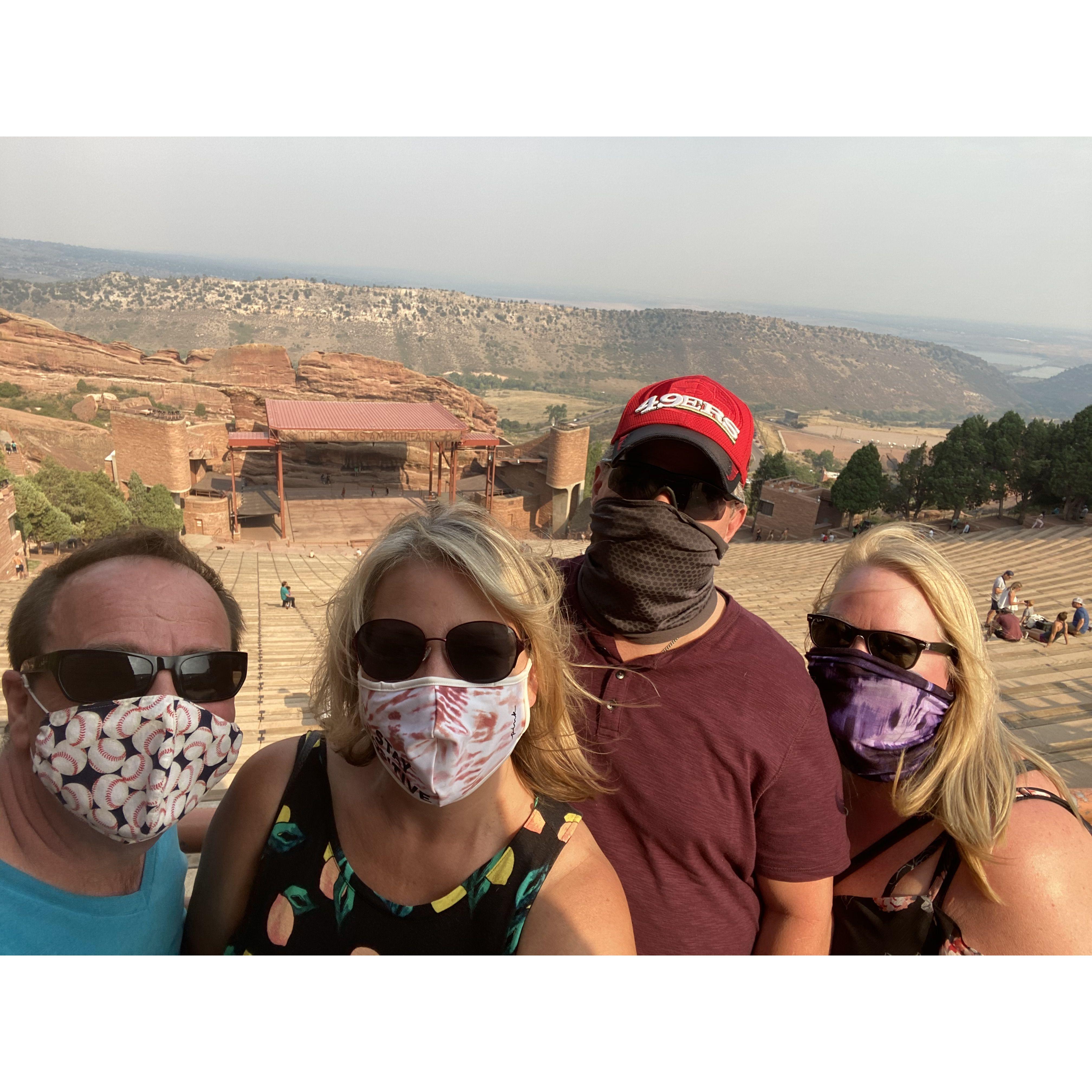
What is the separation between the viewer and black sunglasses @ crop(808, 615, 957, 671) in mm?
1639

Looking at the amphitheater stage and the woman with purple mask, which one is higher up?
the woman with purple mask

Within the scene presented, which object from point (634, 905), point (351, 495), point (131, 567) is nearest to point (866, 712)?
point (634, 905)

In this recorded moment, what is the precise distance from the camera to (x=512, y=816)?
4.43 ft

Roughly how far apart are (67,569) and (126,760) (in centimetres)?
39

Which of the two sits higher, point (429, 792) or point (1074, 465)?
point (429, 792)

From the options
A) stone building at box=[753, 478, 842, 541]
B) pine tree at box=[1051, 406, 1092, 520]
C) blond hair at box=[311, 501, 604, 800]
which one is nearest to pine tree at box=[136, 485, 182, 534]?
stone building at box=[753, 478, 842, 541]

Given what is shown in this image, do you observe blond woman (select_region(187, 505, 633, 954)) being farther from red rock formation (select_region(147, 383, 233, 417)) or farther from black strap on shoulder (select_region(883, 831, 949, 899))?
red rock formation (select_region(147, 383, 233, 417))

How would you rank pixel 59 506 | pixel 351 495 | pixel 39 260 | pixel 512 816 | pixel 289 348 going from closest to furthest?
pixel 512 816 < pixel 59 506 < pixel 351 495 < pixel 289 348 < pixel 39 260

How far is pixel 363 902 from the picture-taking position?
1.29 metres

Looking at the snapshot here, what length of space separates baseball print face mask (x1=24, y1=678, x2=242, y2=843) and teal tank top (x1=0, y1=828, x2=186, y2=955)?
0.37 ft

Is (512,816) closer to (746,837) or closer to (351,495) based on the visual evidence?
(746,837)

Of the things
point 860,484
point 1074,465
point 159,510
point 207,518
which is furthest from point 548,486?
point 1074,465

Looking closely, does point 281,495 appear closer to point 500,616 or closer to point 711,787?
point 500,616

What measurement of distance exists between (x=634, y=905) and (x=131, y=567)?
1220 mm
